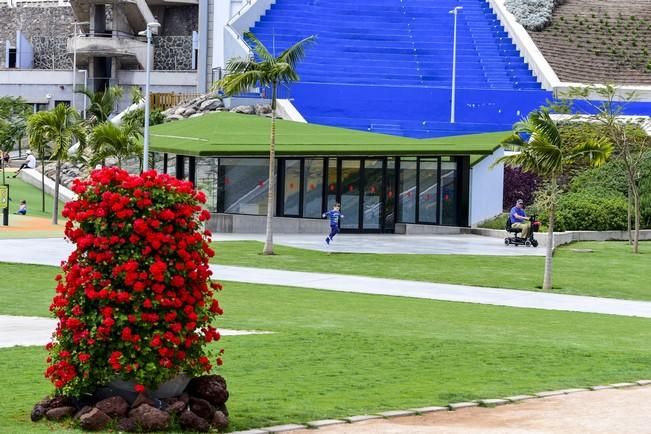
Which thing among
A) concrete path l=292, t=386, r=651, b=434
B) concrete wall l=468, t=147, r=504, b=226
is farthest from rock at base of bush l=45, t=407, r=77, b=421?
concrete wall l=468, t=147, r=504, b=226

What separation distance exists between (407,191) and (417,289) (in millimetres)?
17620

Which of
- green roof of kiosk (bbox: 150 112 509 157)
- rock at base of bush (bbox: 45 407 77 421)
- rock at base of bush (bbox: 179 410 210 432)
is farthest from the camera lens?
green roof of kiosk (bbox: 150 112 509 157)

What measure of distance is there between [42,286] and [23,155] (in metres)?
49.3

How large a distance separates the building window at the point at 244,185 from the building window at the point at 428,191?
17.6 ft

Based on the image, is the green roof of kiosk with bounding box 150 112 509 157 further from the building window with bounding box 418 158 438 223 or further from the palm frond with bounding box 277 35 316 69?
the palm frond with bounding box 277 35 316 69

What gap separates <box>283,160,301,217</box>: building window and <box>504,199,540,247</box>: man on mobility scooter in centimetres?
750

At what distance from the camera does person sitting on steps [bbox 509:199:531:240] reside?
131 ft

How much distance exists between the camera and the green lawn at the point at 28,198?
49.8 m

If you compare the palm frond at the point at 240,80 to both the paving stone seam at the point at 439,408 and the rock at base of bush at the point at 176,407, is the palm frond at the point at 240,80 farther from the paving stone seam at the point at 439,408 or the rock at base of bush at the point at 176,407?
the rock at base of bush at the point at 176,407

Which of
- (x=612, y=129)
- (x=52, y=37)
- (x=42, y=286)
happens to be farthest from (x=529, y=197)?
(x=52, y=37)

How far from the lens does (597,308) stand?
25.5 metres

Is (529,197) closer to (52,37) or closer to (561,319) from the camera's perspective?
(561,319)

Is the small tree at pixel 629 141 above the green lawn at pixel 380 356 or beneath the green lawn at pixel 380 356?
above

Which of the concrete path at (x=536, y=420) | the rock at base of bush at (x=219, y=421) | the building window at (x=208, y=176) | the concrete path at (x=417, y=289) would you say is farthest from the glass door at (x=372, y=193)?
the rock at base of bush at (x=219, y=421)
